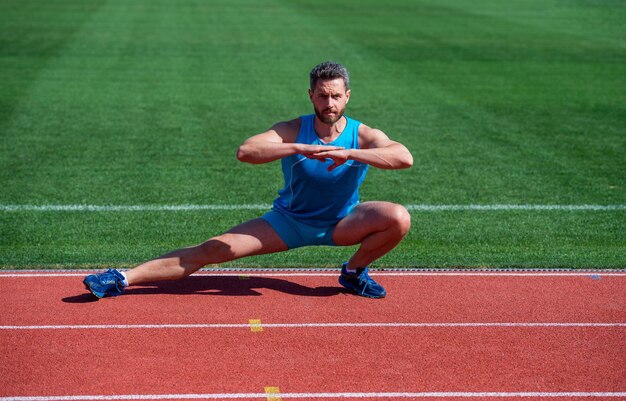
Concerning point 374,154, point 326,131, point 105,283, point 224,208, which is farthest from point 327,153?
point 224,208

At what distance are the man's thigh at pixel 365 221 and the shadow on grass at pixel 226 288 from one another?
464mm

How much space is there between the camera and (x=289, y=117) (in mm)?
13703

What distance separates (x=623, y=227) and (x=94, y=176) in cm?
544

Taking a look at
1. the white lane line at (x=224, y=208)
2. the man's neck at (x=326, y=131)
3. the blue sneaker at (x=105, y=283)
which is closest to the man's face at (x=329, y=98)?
the man's neck at (x=326, y=131)

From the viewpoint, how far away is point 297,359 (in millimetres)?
5695

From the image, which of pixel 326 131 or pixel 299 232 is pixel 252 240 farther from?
pixel 326 131

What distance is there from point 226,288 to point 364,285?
1031 mm

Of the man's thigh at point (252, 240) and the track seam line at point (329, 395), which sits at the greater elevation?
the man's thigh at point (252, 240)

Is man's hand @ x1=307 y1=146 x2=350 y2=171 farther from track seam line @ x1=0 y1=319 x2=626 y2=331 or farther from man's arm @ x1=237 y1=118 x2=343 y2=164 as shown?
track seam line @ x1=0 y1=319 x2=626 y2=331

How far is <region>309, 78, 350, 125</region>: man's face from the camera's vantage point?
6363mm

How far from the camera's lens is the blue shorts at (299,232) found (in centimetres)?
669

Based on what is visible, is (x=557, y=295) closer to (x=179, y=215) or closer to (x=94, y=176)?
(x=179, y=215)

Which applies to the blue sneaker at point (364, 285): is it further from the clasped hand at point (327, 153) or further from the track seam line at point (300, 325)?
the clasped hand at point (327, 153)

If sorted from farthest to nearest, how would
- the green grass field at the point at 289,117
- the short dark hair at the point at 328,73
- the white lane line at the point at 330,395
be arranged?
1. the green grass field at the point at 289,117
2. the short dark hair at the point at 328,73
3. the white lane line at the point at 330,395
